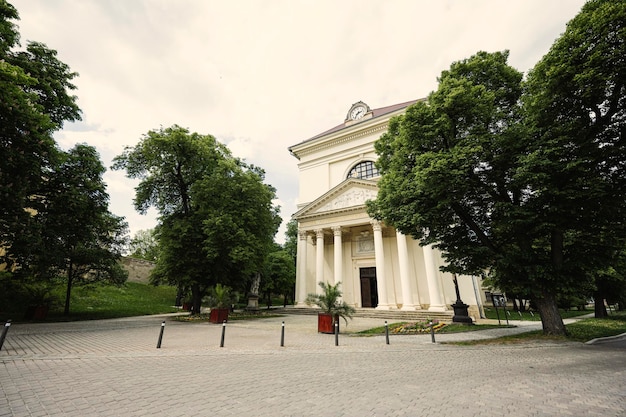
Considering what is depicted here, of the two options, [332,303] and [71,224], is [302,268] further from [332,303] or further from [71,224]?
[71,224]

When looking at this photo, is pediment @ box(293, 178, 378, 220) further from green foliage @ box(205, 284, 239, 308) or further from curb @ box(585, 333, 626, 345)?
curb @ box(585, 333, 626, 345)

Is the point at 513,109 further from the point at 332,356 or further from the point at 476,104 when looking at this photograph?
the point at 332,356

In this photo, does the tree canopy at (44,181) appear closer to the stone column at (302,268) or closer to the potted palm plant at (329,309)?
the potted palm plant at (329,309)

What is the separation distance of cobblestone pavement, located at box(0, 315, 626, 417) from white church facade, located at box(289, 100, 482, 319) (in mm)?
13406

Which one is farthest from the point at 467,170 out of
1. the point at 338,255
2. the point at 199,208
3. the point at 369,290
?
the point at 369,290

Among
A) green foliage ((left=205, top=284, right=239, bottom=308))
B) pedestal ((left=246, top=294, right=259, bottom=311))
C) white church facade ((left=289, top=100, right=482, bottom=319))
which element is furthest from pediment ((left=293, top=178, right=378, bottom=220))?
green foliage ((left=205, top=284, right=239, bottom=308))

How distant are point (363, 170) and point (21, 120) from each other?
26694 millimetres

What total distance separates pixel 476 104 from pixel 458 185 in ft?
10.5

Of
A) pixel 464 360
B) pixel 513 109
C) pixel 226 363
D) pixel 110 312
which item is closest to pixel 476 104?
pixel 513 109

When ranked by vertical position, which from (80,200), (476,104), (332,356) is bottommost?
(332,356)

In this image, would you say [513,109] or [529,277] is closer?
[529,277]

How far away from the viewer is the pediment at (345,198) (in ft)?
82.9

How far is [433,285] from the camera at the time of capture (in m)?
21.2

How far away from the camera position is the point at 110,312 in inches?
832
